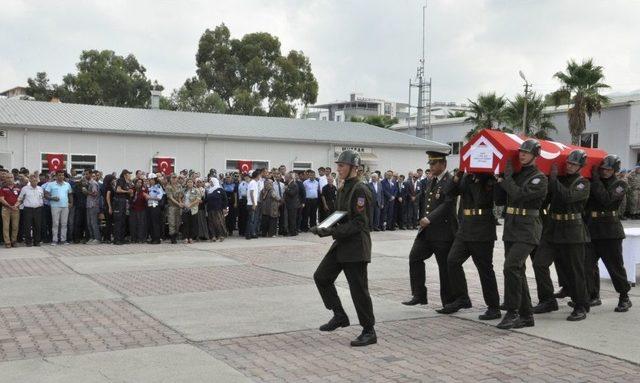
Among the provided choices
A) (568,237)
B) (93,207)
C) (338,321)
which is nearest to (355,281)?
(338,321)

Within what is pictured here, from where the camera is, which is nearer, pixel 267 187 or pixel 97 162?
pixel 267 187

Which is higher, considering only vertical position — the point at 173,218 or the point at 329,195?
the point at 329,195

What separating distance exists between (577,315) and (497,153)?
6.85ft

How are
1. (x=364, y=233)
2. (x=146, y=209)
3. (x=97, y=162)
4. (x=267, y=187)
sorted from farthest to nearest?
(x=97, y=162)
(x=267, y=187)
(x=146, y=209)
(x=364, y=233)

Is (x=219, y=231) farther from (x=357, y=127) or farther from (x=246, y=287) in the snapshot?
(x=357, y=127)

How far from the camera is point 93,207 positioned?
16.7 metres

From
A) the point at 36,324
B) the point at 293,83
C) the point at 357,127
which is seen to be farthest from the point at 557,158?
the point at 293,83

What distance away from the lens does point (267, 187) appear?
18.6m

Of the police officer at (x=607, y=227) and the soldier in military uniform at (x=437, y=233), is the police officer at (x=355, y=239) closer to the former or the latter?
the soldier in military uniform at (x=437, y=233)

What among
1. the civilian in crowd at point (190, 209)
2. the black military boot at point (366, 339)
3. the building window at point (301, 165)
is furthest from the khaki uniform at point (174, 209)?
the building window at point (301, 165)

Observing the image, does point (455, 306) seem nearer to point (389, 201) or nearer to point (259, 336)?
point (259, 336)

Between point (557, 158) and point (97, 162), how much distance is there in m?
21.5

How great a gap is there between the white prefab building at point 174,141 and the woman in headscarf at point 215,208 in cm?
963

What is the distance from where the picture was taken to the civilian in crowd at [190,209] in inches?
669
